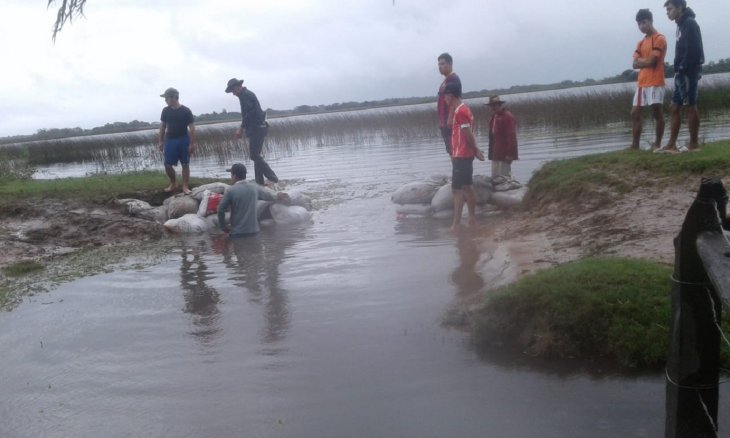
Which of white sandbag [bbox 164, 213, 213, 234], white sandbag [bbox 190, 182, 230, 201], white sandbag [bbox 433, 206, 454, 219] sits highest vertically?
white sandbag [bbox 190, 182, 230, 201]

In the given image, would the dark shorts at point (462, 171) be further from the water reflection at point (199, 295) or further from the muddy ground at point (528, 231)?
the water reflection at point (199, 295)

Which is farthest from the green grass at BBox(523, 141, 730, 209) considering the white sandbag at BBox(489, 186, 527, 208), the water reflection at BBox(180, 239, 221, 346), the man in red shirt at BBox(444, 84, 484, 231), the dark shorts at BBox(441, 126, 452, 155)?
the water reflection at BBox(180, 239, 221, 346)

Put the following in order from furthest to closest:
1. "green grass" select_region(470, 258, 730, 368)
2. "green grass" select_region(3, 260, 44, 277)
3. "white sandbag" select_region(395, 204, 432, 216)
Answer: "white sandbag" select_region(395, 204, 432, 216) → "green grass" select_region(3, 260, 44, 277) → "green grass" select_region(470, 258, 730, 368)

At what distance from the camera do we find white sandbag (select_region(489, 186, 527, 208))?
29.1ft

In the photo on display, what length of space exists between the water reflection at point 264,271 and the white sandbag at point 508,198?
2.79 meters

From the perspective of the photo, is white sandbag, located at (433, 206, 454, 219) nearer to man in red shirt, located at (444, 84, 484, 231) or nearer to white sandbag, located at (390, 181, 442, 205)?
white sandbag, located at (390, 181, 442, 205)

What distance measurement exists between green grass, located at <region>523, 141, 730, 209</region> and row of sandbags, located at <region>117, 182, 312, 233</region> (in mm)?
3515

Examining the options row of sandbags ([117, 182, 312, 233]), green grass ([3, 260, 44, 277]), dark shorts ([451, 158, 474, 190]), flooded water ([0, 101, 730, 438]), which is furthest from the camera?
row of sandbags ([117, 182, 312, 233])

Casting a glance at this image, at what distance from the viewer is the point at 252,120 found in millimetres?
11062

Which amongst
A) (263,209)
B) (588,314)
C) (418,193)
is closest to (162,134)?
(263,209)

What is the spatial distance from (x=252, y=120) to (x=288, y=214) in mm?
2039

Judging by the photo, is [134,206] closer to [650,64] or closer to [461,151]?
[461,151]

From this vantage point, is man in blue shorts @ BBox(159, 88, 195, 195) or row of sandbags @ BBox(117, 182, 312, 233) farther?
man in blue shorts @ BBox(159, 88, 195, 195)

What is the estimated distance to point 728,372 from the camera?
11.6ft
